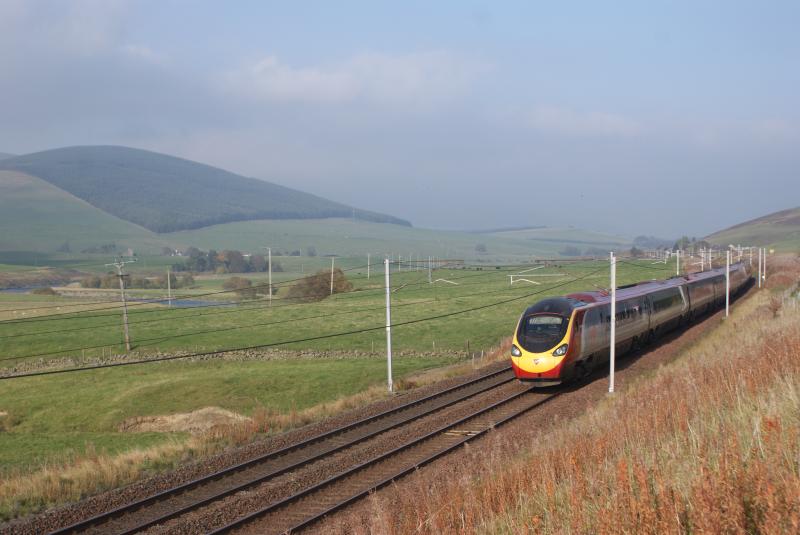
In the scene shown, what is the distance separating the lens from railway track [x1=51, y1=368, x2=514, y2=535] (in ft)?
48.8

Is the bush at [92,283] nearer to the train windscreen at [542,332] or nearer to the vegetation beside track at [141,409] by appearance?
the vegetation beside track at [141,409]

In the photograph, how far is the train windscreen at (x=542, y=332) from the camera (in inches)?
1030

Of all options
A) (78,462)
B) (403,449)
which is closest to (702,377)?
(403,449)

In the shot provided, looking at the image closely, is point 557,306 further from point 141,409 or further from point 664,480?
point 141,409

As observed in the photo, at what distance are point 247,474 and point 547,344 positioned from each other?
1258 cm

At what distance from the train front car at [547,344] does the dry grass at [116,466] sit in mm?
7129

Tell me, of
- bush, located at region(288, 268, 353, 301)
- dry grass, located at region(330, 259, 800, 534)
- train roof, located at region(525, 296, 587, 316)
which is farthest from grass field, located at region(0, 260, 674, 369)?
dry grass, located at region(330, 259, 800, 534)

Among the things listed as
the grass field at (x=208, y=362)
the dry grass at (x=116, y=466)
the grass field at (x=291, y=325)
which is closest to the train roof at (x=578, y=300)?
the dry grass at (x=116, y=466)

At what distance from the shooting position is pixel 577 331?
87.7 ft

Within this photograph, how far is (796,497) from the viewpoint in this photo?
5.73 meters

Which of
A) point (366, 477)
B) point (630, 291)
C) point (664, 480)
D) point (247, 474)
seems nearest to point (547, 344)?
point (630, 291)

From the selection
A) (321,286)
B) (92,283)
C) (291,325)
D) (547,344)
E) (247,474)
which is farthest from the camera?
(92,283)

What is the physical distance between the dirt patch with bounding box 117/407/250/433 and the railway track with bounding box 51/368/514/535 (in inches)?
522

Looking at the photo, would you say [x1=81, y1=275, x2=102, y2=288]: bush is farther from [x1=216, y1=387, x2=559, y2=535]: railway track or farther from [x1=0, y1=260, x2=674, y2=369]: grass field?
[x1=216, y1=387, x2=559, y2=535]: railway track
